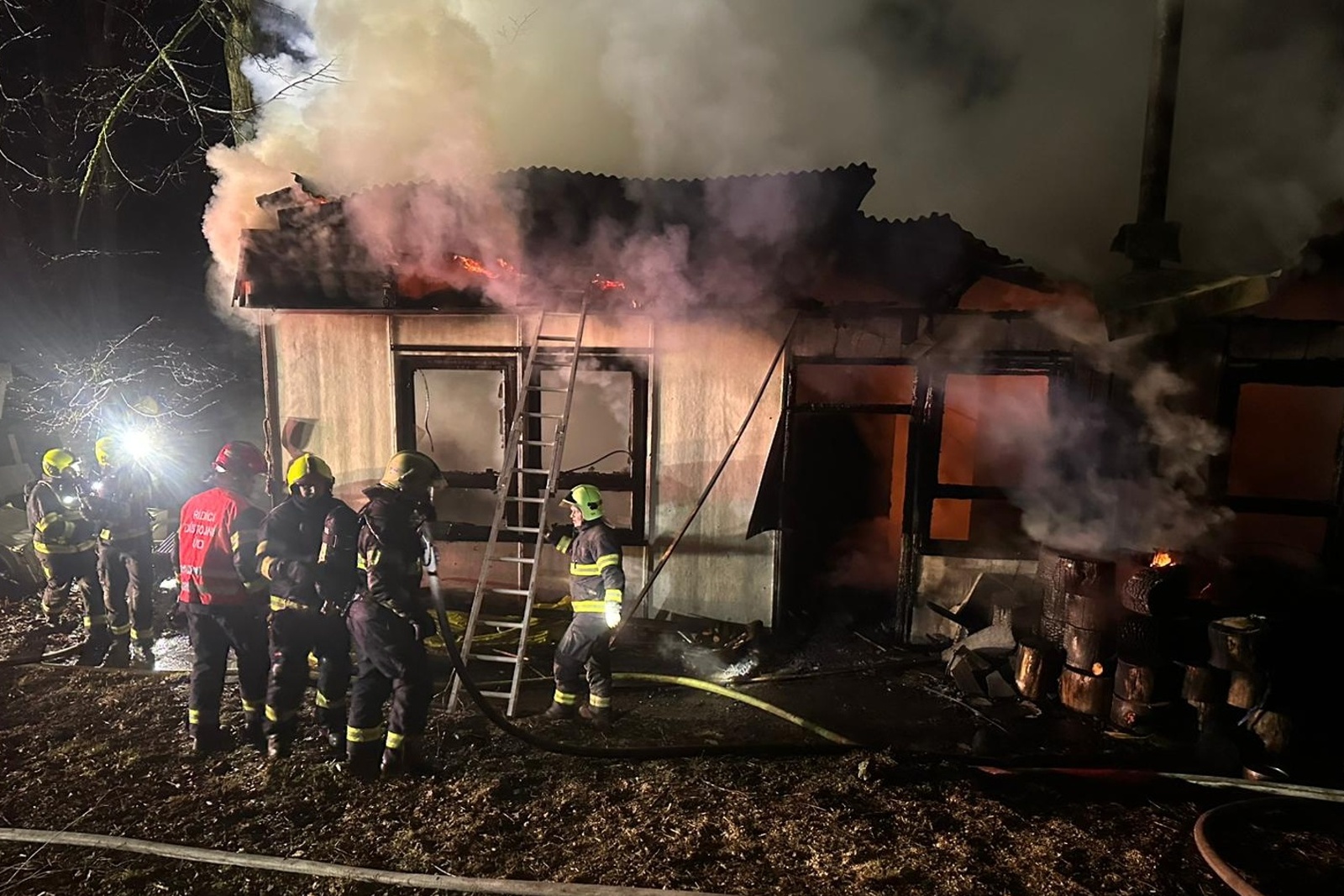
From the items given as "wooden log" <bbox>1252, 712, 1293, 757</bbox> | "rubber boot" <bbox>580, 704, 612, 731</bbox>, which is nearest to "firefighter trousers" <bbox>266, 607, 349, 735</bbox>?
"rubber boot" <bbox>580, 704, 612, 731</bbox>

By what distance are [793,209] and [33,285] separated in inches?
520

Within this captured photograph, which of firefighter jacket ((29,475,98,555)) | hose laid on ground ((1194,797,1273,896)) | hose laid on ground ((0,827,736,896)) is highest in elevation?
firefighter jacket ((29,475,98,555))

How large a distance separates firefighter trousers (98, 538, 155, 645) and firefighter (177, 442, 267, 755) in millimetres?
2252

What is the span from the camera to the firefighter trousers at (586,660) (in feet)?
18.4

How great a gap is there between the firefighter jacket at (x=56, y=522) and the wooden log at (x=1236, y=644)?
10334mm

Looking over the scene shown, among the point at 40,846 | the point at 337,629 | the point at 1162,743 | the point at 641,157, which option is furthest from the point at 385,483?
the point at 641,157

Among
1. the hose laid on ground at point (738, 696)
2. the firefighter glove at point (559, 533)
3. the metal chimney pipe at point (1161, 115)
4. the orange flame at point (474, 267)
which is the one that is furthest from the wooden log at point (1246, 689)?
the orange flame at point (474, 267)

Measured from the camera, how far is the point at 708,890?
12.4 feet

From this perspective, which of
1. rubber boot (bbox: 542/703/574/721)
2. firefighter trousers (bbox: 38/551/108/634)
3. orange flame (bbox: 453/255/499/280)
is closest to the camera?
rubber boot (bbox: 542/703/574/721)

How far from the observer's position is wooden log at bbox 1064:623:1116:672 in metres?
5.98

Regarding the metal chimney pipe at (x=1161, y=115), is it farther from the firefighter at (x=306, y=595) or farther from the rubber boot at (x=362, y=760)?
the rubber boot at (x=362, y=760)

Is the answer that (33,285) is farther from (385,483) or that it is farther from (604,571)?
(604,571)

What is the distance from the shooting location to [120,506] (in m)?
6.99

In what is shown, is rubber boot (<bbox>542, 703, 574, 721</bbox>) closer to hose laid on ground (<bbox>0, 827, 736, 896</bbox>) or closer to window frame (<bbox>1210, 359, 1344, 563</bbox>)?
hose laid on ground (<bbox>0, 827, 736, 896</bbox>)
